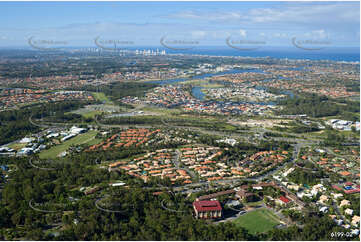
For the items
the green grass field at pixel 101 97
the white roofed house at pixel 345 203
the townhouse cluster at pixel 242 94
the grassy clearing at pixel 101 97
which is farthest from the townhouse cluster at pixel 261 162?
the grassy clearing at pixel 101 97

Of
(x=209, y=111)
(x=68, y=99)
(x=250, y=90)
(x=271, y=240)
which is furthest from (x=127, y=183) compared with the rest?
(x=250, y=90)

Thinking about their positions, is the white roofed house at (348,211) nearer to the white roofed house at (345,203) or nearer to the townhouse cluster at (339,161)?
the white roofed house at (345,203)

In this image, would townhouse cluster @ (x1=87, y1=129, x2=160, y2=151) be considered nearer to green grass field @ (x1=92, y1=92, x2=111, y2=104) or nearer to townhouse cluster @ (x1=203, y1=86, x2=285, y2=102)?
green grass field @ (x1=92, y1=92, x2=111, y2=104)

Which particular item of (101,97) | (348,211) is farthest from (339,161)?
(101,97)

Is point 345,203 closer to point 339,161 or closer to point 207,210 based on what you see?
point 339,161

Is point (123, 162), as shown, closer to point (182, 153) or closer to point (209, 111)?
point (182, 153)

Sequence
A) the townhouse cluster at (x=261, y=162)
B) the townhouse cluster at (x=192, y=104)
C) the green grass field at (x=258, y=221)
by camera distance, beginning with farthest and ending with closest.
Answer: the townhouse cluster at (x=192, y=104)
the townhouse cluster at (x=261, y=162)
the green grass field at (x=258, y=221)

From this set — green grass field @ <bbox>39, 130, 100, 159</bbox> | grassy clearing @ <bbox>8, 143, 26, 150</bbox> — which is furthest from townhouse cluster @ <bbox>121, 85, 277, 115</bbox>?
grassy clearing @ <bbox>8, 143, 26, 150</bbox>
